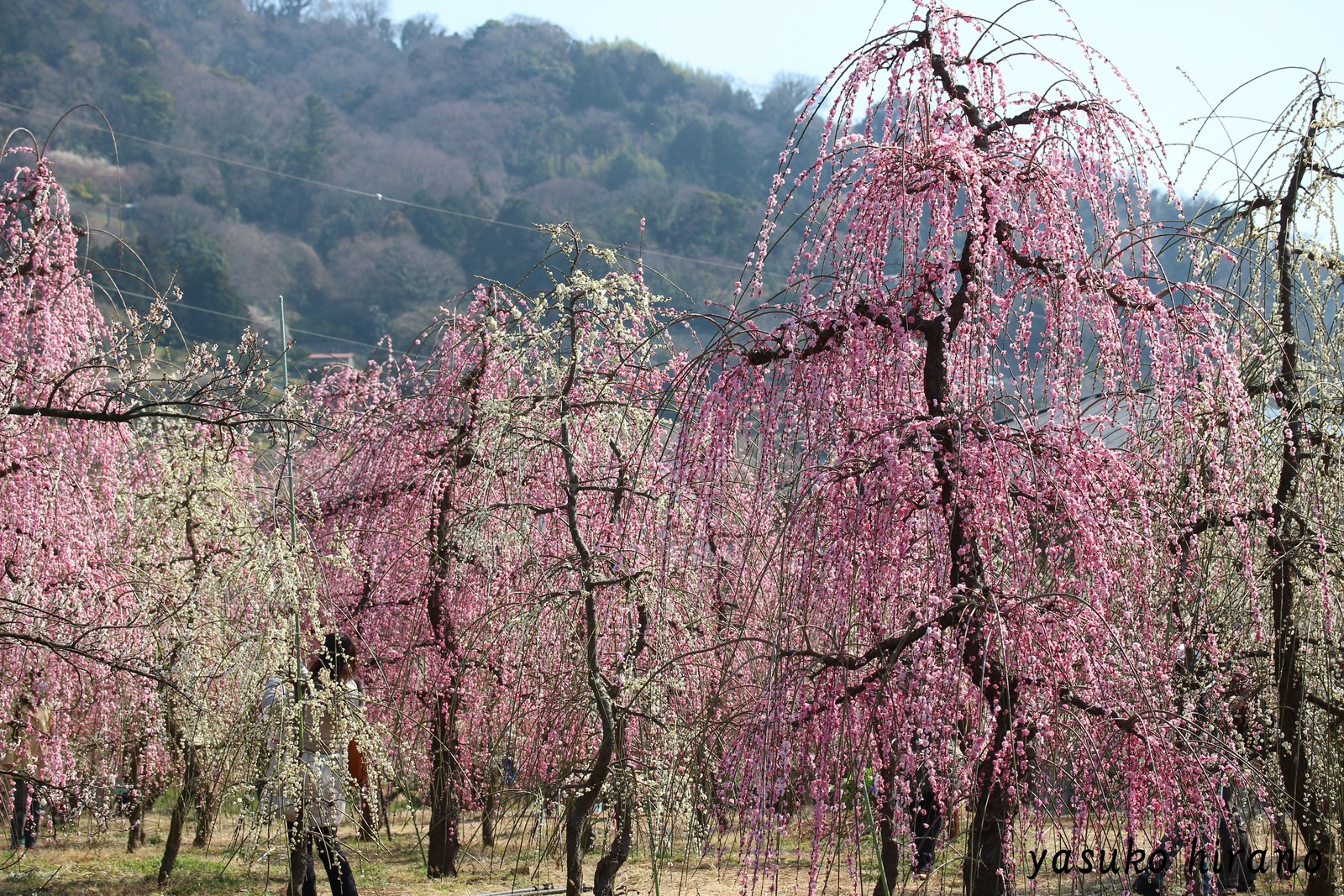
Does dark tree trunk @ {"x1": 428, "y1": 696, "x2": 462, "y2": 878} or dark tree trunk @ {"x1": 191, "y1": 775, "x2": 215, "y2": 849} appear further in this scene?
dark tree trunk @ {"x1": 191, "y1": 775, "x2": 215, "y2": 849}

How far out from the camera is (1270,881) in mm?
7492

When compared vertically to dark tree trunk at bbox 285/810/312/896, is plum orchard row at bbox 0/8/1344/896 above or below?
above

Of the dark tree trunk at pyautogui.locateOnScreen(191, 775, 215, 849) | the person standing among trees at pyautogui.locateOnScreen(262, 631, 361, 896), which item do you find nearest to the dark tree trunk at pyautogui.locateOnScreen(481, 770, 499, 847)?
the person standing among trees at pyautogui.locateOnScreen(262, 631, 361, 896)

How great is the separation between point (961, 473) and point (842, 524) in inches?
14.4

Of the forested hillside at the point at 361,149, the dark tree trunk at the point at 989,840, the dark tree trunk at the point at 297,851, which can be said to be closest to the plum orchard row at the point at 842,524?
the dark tree trunk at the point at 989,840

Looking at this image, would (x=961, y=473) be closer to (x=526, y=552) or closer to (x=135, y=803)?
(x=526, y=552)

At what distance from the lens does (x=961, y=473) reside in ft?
11.0

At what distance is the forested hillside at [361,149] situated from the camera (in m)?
39.7

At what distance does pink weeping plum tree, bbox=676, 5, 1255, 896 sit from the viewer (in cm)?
329

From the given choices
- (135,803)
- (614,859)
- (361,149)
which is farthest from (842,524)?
(361,149)

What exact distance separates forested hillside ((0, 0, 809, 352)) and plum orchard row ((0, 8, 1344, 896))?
72.2 feet

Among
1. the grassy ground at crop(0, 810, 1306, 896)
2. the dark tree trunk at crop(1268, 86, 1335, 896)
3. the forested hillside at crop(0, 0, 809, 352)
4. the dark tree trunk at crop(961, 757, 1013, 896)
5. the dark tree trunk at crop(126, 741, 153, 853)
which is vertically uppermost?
the forested hillside at crop(0, 0, 809, 352)

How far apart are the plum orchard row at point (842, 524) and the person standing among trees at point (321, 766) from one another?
21 cm

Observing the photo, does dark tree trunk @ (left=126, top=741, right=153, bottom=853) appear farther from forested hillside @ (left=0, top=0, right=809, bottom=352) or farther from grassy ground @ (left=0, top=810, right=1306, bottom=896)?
forested hillside @ (left=0, top=0, right=809, bottom=352)
